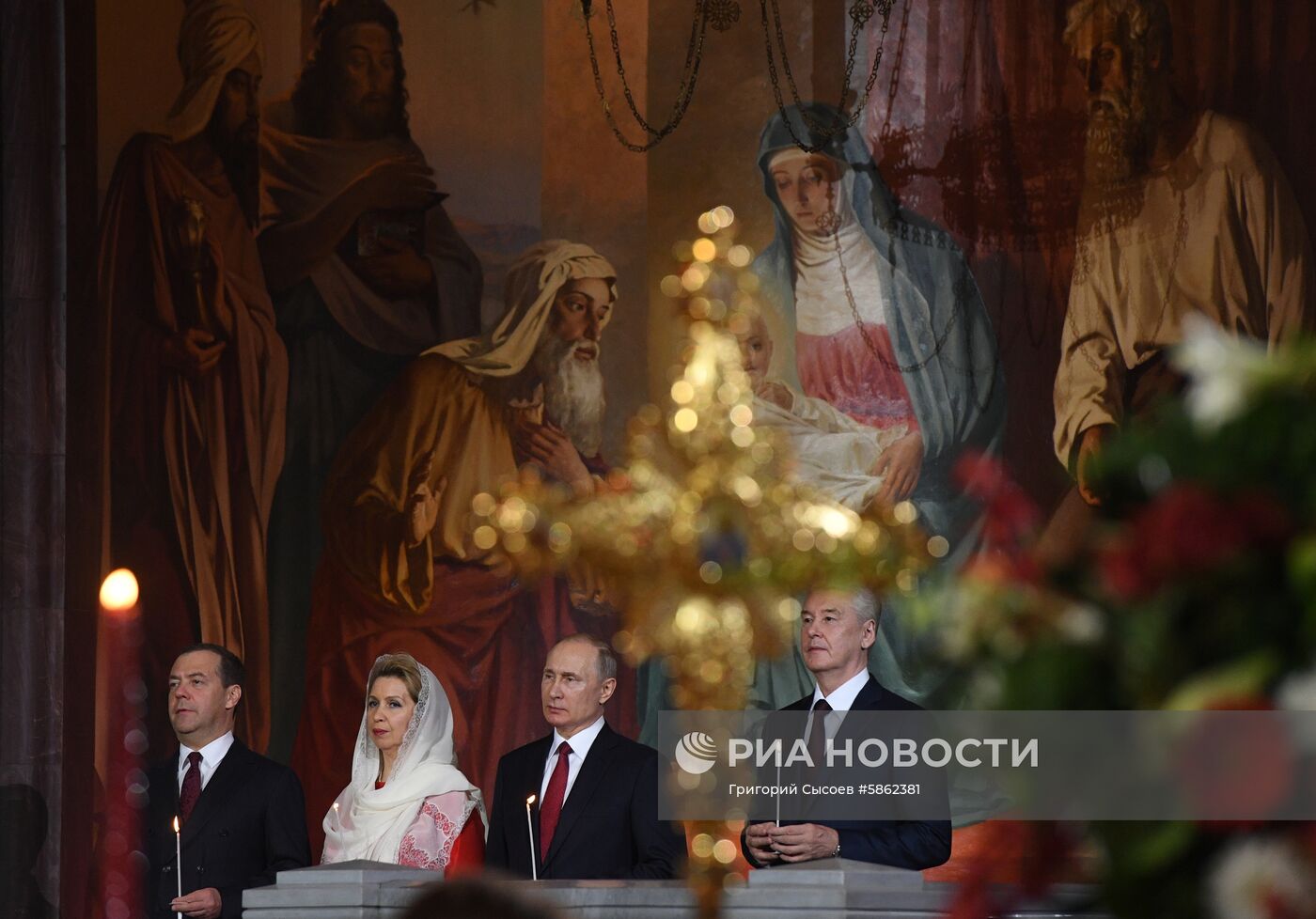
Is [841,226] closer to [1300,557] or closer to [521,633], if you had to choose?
[521,633]

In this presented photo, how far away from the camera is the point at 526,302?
1046 centimetres

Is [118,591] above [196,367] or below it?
below

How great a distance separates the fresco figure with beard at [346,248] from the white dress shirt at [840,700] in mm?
5387

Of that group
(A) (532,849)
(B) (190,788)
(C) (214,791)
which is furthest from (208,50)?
(A) (532,849)

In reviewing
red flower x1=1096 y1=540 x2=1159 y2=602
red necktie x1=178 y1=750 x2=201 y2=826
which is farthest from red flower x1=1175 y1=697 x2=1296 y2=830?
red necktie x1=178 y1=750 x2=201 y2=826

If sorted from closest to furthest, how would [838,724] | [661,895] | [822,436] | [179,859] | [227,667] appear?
[661,895] → [179,859] → [838,724] → [227,667] → [822,436]

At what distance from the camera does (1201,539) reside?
1.06 m

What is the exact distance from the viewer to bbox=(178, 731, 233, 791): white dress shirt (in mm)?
6238

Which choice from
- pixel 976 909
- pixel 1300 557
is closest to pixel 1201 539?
pixel 1300 557

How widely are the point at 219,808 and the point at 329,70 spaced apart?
5.92 metres

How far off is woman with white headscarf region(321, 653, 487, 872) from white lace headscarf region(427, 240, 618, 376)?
11.9 feet

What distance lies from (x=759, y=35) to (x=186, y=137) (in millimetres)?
3467

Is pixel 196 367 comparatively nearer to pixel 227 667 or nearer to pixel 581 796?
pixel 227 667

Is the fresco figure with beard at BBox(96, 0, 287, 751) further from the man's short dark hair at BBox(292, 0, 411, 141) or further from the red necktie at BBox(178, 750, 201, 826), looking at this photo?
the red necktie at BBox(178, 750, 201, 826)
